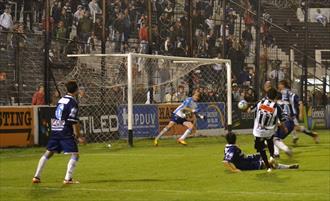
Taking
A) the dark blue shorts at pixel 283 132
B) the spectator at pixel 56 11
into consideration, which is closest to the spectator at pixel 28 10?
the spectator at pixel 56 11

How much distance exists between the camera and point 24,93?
102ft

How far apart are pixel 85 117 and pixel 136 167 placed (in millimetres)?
10379

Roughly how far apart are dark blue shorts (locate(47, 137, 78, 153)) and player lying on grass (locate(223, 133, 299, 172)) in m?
3.73

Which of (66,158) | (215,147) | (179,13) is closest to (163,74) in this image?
(179,13)

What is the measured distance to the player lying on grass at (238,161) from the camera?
19.2 meters

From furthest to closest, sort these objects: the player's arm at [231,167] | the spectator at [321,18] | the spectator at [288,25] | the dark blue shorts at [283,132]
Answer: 1. the spectator at [321,18]
2. the spectator at [288,25]
3. the dark blue shorts at [283,132]
4. the player's arm at [231,167]

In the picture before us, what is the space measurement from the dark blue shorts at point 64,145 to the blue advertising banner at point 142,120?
584 inches

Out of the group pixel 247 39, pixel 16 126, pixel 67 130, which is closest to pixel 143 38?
pixel 247 39

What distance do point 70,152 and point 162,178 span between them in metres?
2.31

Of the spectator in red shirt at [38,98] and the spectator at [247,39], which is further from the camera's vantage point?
the spectator at [247,39]

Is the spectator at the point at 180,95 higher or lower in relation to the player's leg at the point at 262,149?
higher

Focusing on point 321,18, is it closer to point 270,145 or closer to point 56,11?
point 56,11

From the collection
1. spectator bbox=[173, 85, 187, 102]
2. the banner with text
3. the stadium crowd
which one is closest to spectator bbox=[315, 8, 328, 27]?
the stadium crowd

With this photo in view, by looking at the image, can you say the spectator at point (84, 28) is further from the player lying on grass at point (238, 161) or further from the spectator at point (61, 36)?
the player lying on grass at point (238, 161)
